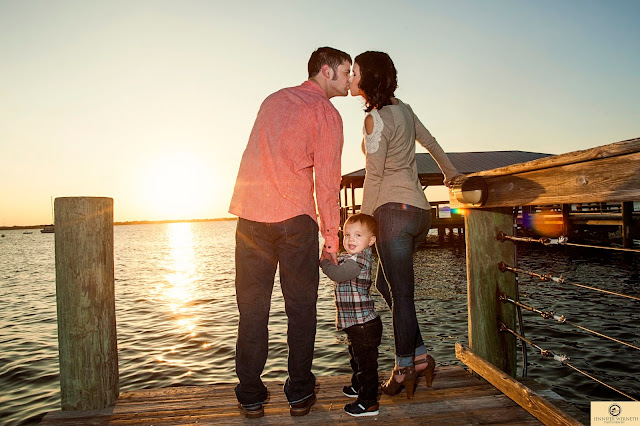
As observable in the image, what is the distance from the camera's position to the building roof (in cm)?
2466

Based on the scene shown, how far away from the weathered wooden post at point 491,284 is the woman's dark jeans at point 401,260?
1.76ft

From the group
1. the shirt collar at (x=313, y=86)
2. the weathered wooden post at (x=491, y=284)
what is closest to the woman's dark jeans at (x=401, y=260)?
the weathered wooden post at (x=491, y=284)

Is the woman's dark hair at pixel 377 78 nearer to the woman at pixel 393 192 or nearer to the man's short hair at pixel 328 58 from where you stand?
the woman at pixel 393 192

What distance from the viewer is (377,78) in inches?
109

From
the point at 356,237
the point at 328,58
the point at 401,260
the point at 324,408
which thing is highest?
the point at 328,58

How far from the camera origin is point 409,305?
280 cm

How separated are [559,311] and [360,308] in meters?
9.17

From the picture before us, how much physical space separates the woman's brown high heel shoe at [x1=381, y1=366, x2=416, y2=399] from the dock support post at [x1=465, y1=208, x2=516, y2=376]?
664 millimetres

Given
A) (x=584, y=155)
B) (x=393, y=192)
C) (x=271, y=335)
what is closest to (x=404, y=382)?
(x=393, y=192)

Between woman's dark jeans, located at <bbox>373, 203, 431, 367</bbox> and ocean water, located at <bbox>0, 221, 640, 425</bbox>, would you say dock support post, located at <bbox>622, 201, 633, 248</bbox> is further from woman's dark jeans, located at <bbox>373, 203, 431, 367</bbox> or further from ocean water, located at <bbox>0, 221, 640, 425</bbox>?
woman's dark jeans, located at <bbox>373, 203, 431, 367</bbox>

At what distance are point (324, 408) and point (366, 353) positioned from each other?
40 cm

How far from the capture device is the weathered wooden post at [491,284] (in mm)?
3148

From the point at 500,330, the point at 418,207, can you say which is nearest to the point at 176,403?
the point at 418,207

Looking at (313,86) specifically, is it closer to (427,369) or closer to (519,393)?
(427,369)
